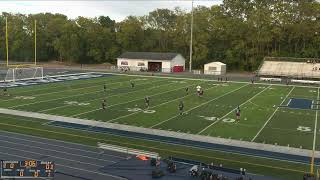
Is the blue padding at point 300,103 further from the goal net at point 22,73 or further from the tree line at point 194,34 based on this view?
the tree line at point 194,34

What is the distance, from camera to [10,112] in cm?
2738

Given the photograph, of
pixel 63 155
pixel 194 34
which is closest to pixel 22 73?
pixel 63 155

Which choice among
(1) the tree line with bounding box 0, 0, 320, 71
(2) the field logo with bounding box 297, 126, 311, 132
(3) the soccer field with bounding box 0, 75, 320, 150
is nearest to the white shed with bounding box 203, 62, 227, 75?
(1) the tree line with bounding box 0, 0, 320, 71

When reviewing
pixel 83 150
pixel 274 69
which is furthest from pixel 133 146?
pixel 274 69

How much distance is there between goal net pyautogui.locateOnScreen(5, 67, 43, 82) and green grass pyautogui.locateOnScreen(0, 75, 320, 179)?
276 inches

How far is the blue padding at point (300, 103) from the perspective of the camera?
32.3 metres

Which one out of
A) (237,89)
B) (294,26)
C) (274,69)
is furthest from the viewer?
(294,26)

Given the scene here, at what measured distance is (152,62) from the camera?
229ft

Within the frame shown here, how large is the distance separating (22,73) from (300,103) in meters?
32.9

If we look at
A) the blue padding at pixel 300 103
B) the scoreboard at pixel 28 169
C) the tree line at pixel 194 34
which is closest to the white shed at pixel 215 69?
the tree line at pixel 194 34

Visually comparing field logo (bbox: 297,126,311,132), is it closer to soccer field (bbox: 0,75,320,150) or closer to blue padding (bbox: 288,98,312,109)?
soccer field (bbox: 0,75,320,150)

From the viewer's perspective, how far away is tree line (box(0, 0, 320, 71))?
71.8 meters

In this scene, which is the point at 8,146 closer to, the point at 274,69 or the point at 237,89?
the point at 237,89

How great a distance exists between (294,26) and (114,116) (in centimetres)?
5334
